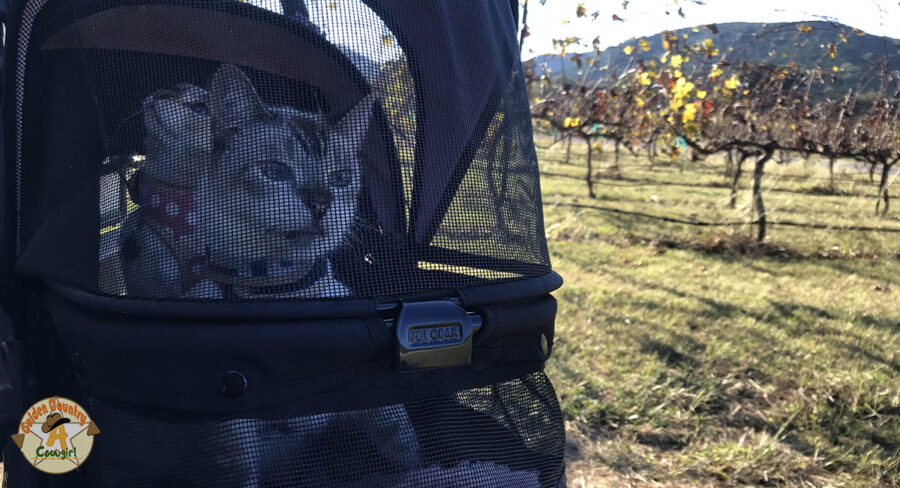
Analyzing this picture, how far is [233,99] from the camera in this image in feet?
3.53

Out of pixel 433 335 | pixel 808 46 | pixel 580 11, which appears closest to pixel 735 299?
pixel 808 46

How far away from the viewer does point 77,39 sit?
3.75 feet

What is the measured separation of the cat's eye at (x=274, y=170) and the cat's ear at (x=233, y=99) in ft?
0.27

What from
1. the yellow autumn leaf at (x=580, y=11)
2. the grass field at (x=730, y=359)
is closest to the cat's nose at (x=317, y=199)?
the grass field at (x=730, y=359)

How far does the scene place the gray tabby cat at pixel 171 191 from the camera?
3.47 ft

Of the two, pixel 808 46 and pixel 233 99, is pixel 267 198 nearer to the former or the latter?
pixel 233 99

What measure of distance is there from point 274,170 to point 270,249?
0.13 m

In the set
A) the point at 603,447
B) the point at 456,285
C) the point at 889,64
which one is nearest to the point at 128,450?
the point at 456,285

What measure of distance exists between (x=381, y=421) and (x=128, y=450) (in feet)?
1.35

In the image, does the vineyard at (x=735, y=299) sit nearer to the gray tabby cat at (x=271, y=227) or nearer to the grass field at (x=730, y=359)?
the grass field at (x=730, y=359)

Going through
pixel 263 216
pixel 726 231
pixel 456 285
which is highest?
→ pixel 263 216

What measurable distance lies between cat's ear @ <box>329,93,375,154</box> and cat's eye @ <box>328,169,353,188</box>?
0.11ft

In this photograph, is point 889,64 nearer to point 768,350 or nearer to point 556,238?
point 768,350

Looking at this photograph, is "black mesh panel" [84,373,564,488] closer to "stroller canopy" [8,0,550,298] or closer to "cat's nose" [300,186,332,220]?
"stroller canopy" [8,0,550,298]
